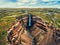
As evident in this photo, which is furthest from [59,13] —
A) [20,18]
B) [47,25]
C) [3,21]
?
→ [3,21]

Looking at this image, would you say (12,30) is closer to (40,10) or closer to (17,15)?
(17,15)

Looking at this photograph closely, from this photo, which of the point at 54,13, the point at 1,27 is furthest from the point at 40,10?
the point at 1,27

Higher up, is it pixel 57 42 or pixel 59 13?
pixel 59 13

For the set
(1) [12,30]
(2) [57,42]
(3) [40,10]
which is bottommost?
(2) [57,42]

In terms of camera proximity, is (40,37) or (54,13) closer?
(40,37)

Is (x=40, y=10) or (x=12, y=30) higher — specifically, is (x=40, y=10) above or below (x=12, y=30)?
above

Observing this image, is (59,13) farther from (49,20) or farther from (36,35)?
(36,35)
